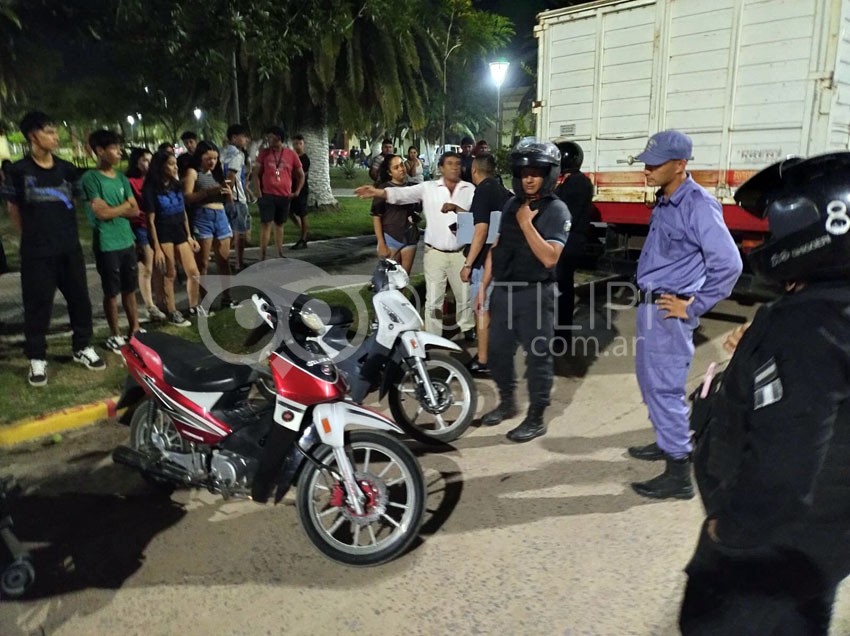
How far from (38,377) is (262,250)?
15.1 ft

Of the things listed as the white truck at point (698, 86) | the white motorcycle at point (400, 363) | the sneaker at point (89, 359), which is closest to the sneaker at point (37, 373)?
the sneaker at point (89, 359)

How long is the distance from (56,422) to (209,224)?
3.10 m

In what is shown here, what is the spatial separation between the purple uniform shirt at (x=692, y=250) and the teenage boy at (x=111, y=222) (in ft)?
13.9

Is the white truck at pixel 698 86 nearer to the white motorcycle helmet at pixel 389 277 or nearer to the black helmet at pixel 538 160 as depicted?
the black helmet at pixel 538 160

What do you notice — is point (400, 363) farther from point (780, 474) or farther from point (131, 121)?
point (131, 121)

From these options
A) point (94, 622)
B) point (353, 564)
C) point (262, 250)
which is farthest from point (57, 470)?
point (262, 250)

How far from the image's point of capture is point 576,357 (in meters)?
6.20

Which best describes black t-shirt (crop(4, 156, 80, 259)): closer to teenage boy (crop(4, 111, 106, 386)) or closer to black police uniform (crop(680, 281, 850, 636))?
teenage boy (crop(4, 111, 106, 386))

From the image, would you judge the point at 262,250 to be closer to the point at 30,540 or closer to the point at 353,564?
the point at 30,540

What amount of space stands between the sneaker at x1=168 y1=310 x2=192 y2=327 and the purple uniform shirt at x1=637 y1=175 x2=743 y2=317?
15.5 ft

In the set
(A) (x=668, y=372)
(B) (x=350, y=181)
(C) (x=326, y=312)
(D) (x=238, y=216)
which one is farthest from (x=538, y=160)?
(B) (x=350, y=181)

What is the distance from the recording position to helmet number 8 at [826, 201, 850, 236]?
127 centimetres

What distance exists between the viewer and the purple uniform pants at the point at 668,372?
341cm

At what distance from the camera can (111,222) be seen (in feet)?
17.9
